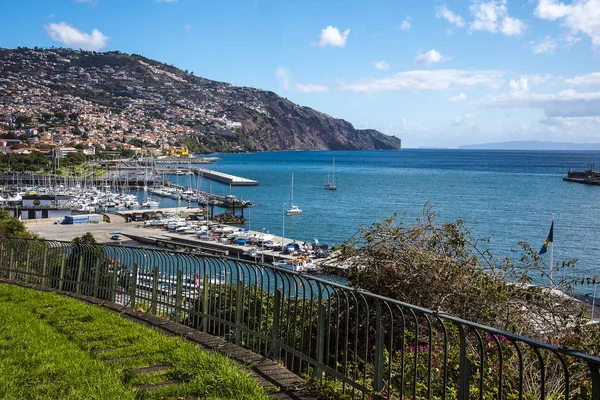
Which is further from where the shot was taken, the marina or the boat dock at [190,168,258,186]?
the boat dock at [190,168,258,186]

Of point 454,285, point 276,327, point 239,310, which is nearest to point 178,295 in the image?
point 239,310

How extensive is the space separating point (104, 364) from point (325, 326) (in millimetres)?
2434

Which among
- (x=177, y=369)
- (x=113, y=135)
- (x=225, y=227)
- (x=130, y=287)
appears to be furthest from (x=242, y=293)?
(x=113, y=135)

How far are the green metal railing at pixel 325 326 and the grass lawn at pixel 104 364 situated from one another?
2.45 feet

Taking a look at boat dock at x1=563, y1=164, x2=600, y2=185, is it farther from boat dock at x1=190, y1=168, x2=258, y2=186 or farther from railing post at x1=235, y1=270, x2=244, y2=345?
railing post at x1=235, y1=270, x2=244, y2=345

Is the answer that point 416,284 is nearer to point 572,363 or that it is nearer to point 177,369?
point 572,363

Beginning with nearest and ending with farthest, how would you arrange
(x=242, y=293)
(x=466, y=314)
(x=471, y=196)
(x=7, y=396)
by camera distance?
(x=7, y=396), (x=242, y=293), (x=466, y=314), (x=471, y=196)

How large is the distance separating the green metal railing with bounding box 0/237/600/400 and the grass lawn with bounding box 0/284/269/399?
748 millimetres

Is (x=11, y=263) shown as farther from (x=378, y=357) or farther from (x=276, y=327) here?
(x=378, y=357)

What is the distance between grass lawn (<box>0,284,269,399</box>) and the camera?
169 inches

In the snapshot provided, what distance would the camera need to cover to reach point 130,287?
26.9ft

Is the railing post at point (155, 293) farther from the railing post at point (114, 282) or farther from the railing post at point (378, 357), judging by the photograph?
the railing post at point (378, 357)

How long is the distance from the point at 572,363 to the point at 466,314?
2284mm

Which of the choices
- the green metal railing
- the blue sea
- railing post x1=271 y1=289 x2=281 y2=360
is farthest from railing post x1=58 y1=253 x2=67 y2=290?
the blue sea
